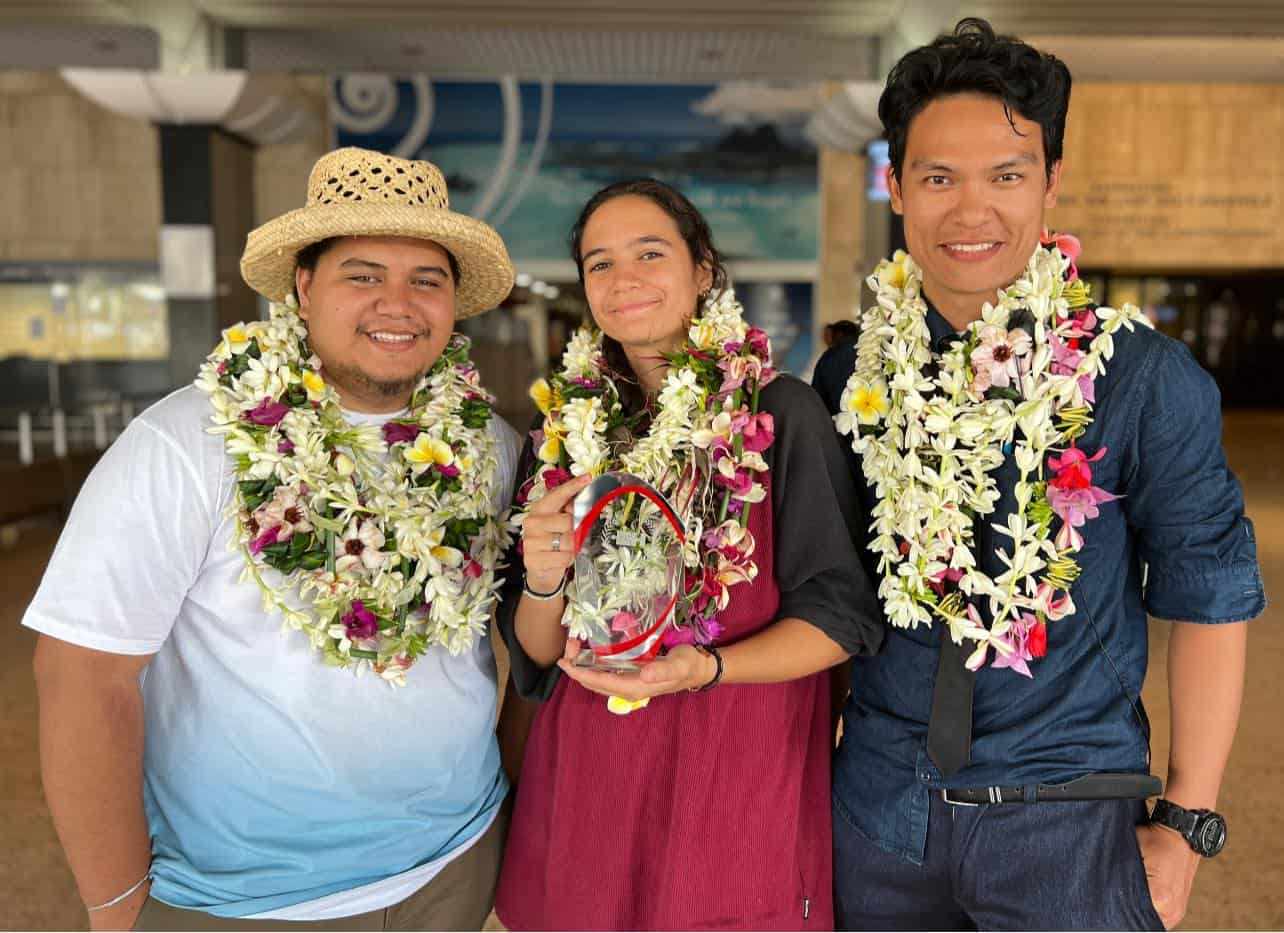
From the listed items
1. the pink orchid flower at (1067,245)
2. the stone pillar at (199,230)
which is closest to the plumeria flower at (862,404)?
the pink orchid flower at (1067,245)

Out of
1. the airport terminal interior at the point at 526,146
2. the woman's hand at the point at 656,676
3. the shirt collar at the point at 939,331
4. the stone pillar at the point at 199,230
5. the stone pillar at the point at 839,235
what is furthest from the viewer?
the stone pillar at the point at 839,235

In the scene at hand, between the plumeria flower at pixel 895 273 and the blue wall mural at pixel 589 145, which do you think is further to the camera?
the blue wall mural at pixel 589 145

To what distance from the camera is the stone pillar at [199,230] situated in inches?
365

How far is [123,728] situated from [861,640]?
4.05ft

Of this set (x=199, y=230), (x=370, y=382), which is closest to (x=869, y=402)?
(x=370, y=382)

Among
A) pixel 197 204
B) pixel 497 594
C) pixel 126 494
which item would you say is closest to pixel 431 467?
pixel 497 594

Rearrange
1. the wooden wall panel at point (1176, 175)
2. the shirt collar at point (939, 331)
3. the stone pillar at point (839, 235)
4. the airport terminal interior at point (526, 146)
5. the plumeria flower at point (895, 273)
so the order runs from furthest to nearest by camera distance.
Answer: the stone pillar at point (839, 235) → the wooden wall panel at point (1176, 175) → the airport terminal interior at point (526, 146) → the plumeria flower at point (895, 273) → the shirt collar at point (939, 331)

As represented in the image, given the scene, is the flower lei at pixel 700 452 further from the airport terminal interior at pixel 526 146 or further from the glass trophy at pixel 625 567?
the airport terminal interior at pixel 526 146

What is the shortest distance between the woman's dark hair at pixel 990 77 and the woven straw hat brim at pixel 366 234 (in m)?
0.82

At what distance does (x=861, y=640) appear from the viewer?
1.64 metres

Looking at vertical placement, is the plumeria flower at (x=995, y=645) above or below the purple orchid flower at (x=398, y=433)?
below

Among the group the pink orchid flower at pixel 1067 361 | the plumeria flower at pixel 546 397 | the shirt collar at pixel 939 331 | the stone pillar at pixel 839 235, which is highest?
the stone pillar at pixel 839 235

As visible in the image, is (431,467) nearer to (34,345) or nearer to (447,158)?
(447,158)

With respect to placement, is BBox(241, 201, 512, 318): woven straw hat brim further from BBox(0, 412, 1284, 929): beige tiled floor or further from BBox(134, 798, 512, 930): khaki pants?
BBox(0, 412, 1284, 929): beige tiled floor
